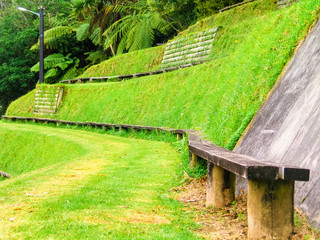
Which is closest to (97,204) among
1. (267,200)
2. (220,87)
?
(267,200)

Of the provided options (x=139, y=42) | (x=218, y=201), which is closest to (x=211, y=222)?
(x=218, y=201)

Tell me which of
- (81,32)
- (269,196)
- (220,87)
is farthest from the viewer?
(81,32)

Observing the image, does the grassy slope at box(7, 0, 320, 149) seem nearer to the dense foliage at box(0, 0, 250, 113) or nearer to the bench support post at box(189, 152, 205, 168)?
the bench support post at box(189, 152, 205, 168)

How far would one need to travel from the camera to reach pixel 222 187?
4406mm

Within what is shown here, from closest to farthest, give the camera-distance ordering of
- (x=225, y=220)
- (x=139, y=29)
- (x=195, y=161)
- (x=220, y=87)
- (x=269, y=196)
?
(x=269, y=196) < (x=225, y=220) < (x=195, y=161) < (x=220, y=87) < (x=139, y=29)

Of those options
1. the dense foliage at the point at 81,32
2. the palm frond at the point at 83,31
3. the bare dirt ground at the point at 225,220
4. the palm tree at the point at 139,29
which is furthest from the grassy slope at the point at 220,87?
the palm frond at the point at 83,31

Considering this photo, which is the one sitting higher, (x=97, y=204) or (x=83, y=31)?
(x=83, y=31)

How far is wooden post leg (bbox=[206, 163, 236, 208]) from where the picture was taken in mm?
4375

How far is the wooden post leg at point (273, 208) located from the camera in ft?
10.6

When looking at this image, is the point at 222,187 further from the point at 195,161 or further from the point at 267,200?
the point at 195,161

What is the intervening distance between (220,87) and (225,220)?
5.57m

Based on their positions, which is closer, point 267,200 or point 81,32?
point 267,200

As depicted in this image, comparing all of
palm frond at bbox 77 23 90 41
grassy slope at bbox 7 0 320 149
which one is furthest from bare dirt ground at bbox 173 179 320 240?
palm frond at bbox 77 23 90 41

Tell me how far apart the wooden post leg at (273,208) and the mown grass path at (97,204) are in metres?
0.63
